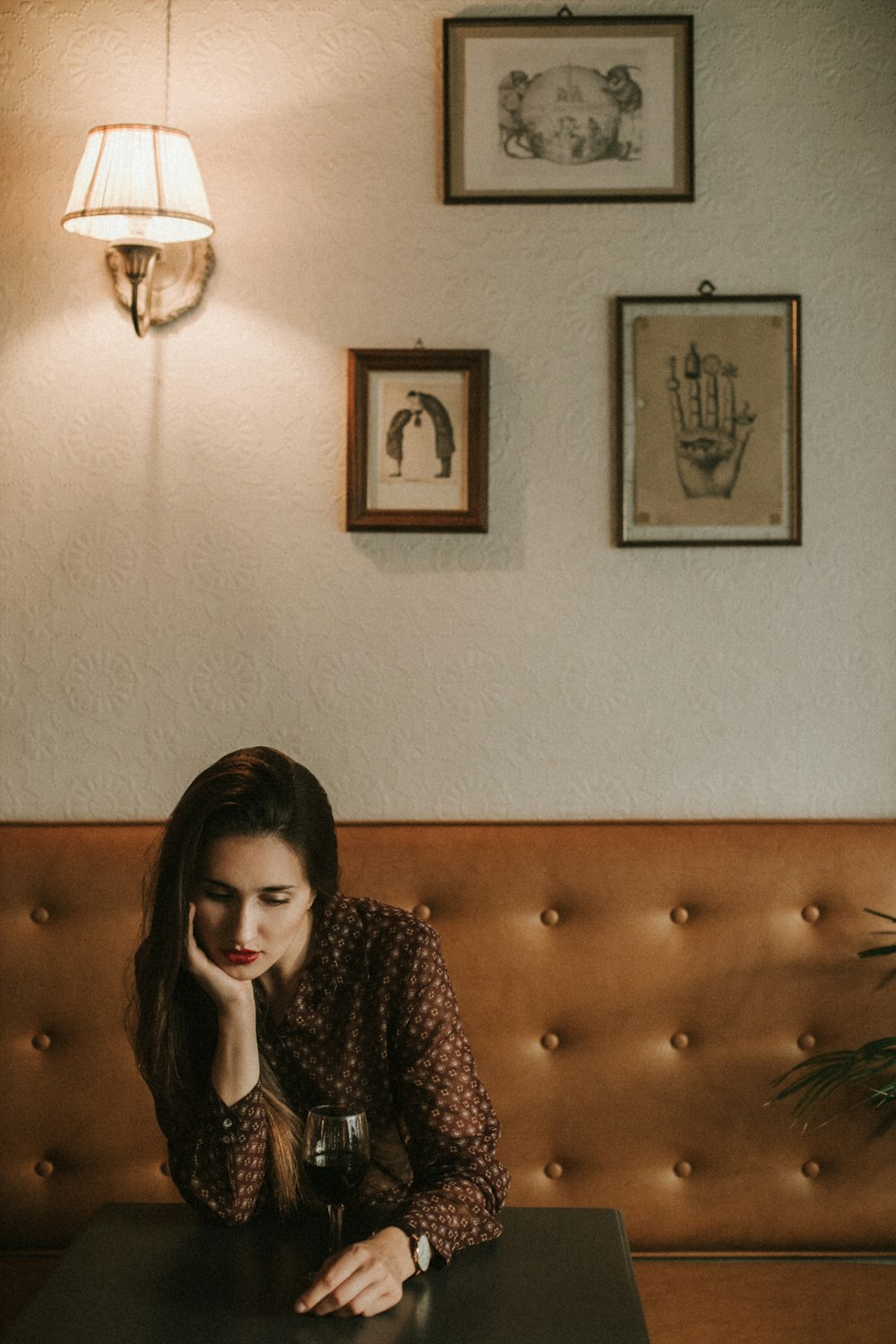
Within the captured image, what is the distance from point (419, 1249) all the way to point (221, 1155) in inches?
11.4

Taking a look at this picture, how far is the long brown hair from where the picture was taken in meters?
1.57

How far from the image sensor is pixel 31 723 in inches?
86.1

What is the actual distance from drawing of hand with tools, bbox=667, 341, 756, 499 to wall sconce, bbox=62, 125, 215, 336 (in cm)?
84

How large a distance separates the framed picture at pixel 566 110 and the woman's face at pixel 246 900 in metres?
1.21

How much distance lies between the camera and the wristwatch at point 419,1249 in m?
1.31

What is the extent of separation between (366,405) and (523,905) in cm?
89

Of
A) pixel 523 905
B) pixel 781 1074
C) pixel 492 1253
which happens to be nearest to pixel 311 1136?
pixel 492 1253

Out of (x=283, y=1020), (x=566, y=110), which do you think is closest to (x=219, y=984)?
(x=283, y=1020)

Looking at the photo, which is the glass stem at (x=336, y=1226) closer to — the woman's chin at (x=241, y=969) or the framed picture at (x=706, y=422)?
the woman's chin at (x=241, y=969)

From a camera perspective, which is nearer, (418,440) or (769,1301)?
(769,1301)

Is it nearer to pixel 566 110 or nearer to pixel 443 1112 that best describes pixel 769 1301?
pixel 443 1112

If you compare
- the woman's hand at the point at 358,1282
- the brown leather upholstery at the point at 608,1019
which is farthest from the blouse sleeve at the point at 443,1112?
the brown leather upholstery at the point at 608,1019

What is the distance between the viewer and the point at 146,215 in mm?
1958

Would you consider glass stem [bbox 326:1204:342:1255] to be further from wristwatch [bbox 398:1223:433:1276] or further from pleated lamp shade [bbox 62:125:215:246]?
pleated lamp shade [bbox 62:125:215:246]
